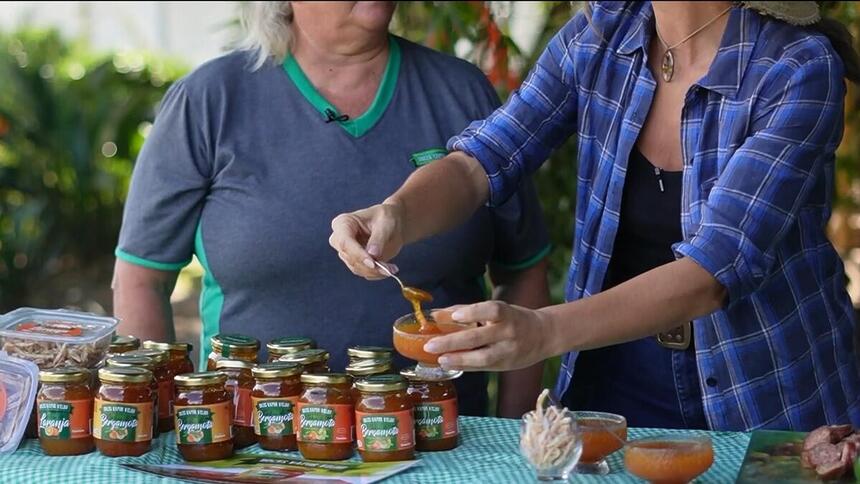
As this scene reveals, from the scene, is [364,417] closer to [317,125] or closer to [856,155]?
[317,125]

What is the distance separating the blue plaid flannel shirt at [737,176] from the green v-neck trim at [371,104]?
0.32 m

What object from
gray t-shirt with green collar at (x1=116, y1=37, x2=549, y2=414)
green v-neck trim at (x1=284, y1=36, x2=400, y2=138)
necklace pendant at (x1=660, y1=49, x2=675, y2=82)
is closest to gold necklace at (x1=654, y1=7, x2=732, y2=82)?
necklace pendant at (x1=660, y1=49, x2=675, y2=82)

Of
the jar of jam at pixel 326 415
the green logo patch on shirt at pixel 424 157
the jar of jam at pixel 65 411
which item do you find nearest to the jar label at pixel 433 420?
the jar of jam at pixel 326 415

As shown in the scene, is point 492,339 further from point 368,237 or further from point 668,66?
point 668,66

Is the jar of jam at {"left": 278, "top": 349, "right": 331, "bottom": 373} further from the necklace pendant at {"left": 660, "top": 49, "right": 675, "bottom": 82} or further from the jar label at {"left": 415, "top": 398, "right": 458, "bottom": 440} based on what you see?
the necklace pendant at {"left": 660, "top": 49, "right": 675, "bottom": 82}

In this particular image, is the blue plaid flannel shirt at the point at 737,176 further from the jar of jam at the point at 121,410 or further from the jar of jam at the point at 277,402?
the jar of jam at the point at 121,410

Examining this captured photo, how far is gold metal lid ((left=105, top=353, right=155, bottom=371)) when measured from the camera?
2.32 m

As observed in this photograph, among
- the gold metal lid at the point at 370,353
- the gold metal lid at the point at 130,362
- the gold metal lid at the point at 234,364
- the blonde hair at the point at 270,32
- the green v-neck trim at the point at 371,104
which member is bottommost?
the gold metal lid at the point at 234,364

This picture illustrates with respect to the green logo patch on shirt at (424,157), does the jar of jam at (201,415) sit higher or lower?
lower

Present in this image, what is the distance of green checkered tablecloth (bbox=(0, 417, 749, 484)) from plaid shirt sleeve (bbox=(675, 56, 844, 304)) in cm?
29

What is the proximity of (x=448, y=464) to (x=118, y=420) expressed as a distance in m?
0.57

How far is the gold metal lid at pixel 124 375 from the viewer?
88.0 inches

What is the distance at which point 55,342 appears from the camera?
97.3 inches

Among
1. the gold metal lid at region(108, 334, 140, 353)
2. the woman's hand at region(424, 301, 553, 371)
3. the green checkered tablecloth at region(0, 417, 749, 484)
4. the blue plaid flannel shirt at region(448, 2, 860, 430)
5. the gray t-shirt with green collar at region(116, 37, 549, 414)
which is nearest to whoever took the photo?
the woman's hand at region(424, 301, 553, 371)
